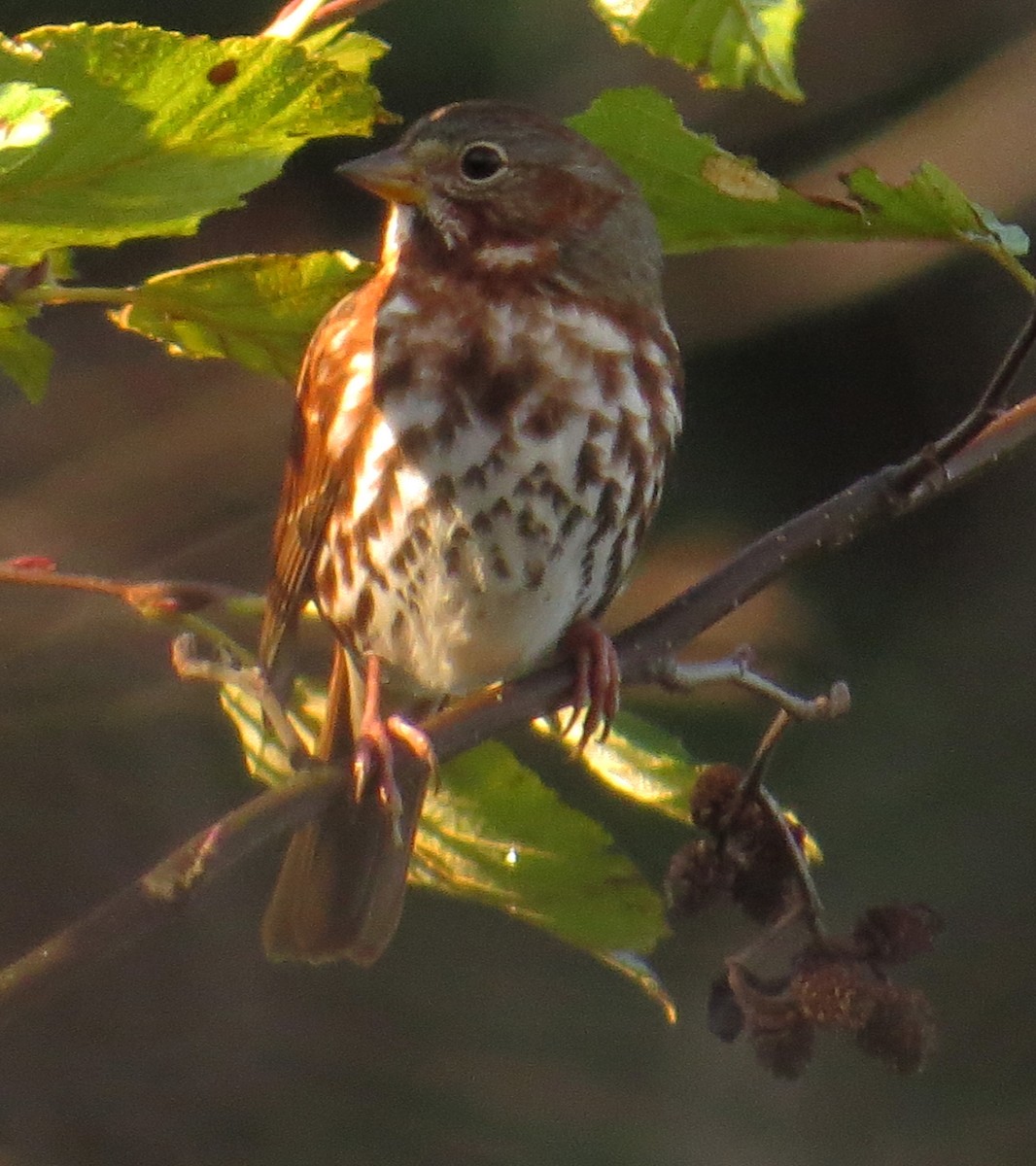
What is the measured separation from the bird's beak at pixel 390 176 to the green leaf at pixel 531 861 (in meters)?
0.73

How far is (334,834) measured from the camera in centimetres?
266

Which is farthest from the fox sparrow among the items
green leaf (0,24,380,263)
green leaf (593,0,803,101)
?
green leaf (0,24,380,263)

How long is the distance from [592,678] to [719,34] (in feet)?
2.49

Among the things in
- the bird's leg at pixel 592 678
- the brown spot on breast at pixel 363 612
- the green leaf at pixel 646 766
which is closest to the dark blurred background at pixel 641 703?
the brown spot on breast at pixel 363 612

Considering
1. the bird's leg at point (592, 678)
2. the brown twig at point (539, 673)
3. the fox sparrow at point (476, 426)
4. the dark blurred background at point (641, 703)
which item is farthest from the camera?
the dark blurred background at point (641, 703)

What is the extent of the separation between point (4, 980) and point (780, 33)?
35.1 inches

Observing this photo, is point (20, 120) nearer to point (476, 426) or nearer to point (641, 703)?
point (476, 426)

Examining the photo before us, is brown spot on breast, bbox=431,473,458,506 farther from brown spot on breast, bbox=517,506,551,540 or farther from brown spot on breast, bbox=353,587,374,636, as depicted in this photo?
brown spot on breast, bbox=353,587,374,636

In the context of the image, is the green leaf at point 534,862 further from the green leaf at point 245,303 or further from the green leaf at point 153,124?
the green leaf at point 153,124

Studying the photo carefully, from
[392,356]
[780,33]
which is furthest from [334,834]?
[780,33]

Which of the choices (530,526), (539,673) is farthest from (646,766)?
(530,526)

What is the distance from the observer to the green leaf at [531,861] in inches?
65.9

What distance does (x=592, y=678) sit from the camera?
2.20 meters

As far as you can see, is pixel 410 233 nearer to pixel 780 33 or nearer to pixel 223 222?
pixel 780 33
